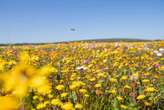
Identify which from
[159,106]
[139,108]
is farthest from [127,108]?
[159,106]

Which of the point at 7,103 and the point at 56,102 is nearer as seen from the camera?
the point at 7,103

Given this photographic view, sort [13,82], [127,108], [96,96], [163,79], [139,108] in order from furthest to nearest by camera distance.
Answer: [163,79]
[96,96]
[139,108]
[127,108]
[13,82]

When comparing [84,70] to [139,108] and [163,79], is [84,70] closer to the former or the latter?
[163,79]

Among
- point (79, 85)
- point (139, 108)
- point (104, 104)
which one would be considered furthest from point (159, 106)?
point (79, 85)

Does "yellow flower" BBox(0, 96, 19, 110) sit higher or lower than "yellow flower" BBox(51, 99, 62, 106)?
higher

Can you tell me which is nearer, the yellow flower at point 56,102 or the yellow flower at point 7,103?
the yellow flower at point 7,103

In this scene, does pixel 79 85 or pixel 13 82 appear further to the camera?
pixel 79 85

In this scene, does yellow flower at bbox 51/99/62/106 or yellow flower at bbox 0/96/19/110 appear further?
yellow flower at bbox 51/99/62/106

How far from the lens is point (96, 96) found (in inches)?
165

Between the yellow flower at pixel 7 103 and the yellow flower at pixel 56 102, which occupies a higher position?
the yellow flower at pixel 7 103

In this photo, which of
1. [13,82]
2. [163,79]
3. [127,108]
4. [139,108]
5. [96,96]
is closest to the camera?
[13,82]

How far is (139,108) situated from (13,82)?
3375 mm

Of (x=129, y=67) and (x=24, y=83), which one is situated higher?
(x=24, y=83)

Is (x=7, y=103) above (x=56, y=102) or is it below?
above
